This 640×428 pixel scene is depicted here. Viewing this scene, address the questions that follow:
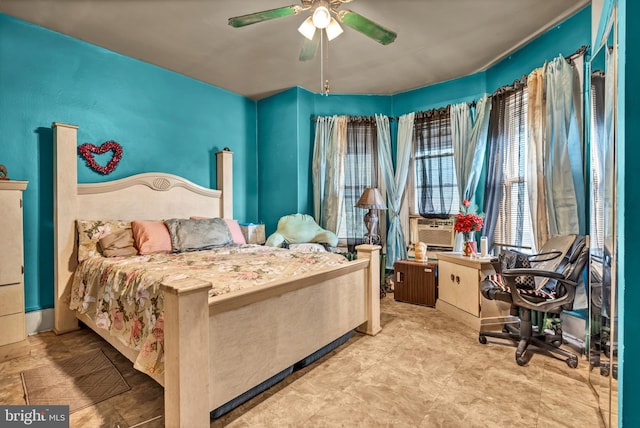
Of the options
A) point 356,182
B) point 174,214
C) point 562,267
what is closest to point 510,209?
point 562,267

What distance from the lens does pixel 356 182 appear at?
429 cm

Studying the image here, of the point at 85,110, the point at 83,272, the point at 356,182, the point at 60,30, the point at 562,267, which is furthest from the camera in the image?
the point at 356,182

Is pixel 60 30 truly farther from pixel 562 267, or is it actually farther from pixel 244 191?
pixel 562 267

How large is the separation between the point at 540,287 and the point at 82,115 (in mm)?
4393

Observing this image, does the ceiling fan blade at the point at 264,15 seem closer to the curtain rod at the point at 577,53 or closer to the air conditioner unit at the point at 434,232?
the curtain rod at the point at 577,53

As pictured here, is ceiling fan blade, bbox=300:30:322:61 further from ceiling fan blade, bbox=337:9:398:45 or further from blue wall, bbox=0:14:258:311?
blue wall, bbox=0:14:258:311

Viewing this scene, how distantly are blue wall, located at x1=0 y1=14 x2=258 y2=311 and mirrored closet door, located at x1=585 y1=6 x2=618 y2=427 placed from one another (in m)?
3.77

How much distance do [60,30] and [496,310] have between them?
473cm

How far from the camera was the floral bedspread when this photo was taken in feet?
5.18

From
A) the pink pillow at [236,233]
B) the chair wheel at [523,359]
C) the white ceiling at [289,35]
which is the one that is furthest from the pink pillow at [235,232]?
the chair wheel at [523,359]

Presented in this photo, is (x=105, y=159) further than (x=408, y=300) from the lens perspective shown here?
No

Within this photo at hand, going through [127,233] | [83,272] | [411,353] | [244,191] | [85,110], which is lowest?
[411,353]

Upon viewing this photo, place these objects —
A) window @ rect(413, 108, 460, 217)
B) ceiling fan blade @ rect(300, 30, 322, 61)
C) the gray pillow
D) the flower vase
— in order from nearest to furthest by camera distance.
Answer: ceiling fan blade @ rect(300, 30, 322, 61), the gray pillow, the flower vase, window @ rect(413, 108, 460, 217)

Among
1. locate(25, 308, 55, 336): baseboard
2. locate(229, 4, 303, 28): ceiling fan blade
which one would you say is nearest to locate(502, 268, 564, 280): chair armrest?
locate(229, 4, 303, 28): ceiling fan blade
